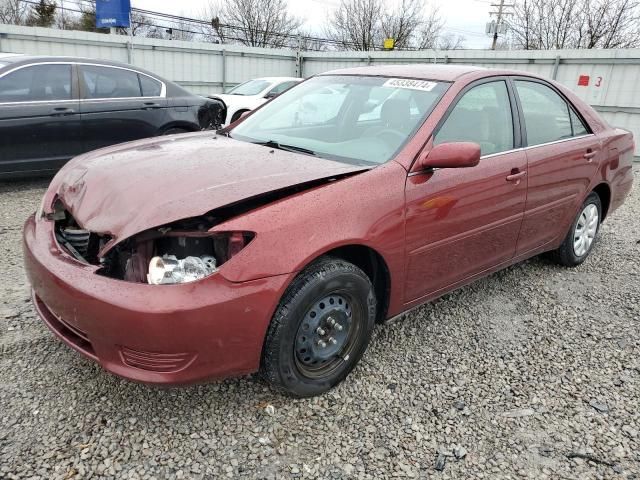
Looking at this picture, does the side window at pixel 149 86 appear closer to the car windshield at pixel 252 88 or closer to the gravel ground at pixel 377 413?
the gravel ground at pixel 377 413

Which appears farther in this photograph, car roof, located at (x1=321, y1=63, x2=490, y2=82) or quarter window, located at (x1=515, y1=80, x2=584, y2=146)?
quarter window, located at (x1=515, y1=80, x2=584, y2=146)

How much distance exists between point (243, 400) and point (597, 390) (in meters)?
1.88

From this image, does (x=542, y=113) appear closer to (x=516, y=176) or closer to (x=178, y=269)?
(x=516, y=176)

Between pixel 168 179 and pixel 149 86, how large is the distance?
466 centimetres

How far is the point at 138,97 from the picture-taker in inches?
248

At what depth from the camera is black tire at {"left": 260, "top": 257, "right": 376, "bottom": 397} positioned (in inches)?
86.8

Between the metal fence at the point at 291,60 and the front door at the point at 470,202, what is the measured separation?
9321 millimetres

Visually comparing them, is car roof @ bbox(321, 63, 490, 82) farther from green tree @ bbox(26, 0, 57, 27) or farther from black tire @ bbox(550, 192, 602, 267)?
green tree @ bbox(26, 0, 57, 27)

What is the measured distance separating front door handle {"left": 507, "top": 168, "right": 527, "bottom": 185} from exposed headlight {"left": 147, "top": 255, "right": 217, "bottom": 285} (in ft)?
6.55

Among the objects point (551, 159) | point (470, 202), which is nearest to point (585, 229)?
point (551, 159)

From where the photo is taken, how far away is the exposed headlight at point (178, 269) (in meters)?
2.02

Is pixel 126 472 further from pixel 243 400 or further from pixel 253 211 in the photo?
pixel 253 211

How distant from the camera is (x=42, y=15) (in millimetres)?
32750

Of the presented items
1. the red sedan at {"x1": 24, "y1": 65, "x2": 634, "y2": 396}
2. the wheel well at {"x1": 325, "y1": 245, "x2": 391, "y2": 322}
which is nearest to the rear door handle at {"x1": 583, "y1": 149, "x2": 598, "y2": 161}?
the red sedan at {"x1": 24, "y1": 65, "x2": 634, "y2": 396}
